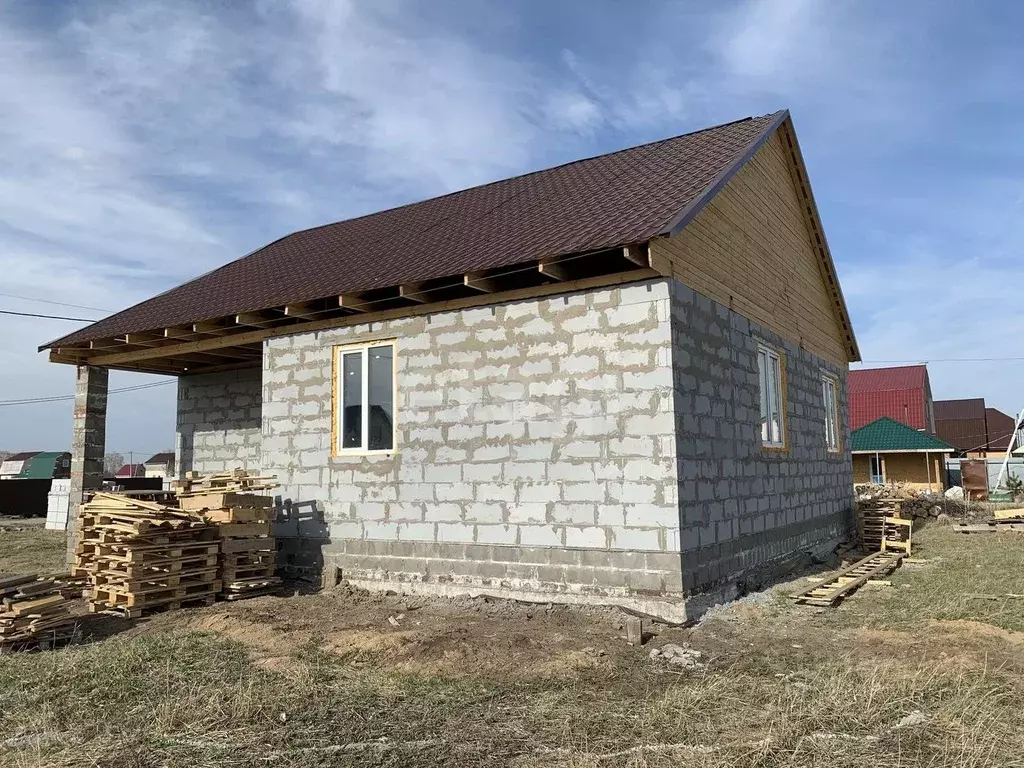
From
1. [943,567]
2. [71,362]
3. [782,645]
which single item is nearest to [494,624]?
Result: [782,645]

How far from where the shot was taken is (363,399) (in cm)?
1116

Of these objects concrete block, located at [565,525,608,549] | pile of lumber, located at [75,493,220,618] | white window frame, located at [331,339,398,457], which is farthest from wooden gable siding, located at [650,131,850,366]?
pile of lumber, located at [75,493,220,618]

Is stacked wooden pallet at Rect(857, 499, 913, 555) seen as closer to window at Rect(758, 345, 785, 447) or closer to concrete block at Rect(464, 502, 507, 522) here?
window at Rect(758, 345, 785, 447)

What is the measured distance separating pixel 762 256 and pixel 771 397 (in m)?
2.25

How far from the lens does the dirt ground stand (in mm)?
4871

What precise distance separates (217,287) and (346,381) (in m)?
4.69

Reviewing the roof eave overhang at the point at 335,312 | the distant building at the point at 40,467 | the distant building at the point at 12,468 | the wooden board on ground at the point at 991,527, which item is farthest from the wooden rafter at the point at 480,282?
the distant building at the point at 12,468

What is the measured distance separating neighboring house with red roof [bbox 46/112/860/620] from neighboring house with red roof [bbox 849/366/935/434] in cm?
3058

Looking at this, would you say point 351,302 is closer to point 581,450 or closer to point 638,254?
point 581,450

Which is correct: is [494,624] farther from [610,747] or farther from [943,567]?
[943,567]

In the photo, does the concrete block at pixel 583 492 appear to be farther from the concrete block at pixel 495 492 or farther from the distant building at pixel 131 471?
the distant building at pixel 131 471

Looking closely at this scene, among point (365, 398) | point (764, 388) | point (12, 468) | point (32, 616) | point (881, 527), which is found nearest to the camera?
point (32, 616)

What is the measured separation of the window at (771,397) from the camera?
1203cm

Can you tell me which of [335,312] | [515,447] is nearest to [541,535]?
[515,447]
